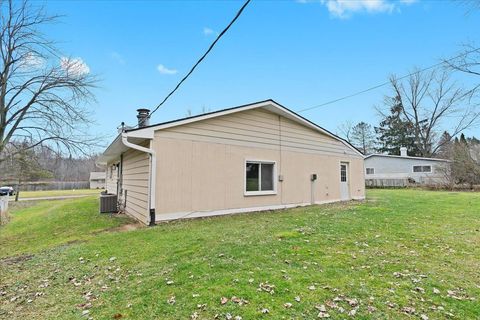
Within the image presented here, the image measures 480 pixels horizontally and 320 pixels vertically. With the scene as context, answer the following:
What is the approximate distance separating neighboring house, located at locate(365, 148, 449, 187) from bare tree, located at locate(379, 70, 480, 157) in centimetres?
795

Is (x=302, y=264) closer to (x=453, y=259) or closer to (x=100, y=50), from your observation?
(x=453, y=259)

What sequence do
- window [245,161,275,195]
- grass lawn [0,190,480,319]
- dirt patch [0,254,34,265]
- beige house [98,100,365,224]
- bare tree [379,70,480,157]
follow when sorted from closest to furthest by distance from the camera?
grass lawn [0,190,480,319], dirt patch [0,254,34,265], beige house [98,100,365,224], window [245,161,275,195], bare tree [379,70,480,157]

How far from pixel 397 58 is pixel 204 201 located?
1317 centimetres

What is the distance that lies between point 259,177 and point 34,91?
29.7ft

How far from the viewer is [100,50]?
10320 millimetres

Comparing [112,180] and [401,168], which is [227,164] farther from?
[401,168]

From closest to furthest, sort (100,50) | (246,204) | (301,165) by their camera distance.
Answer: (246,204) → (100,50) → (301,165)

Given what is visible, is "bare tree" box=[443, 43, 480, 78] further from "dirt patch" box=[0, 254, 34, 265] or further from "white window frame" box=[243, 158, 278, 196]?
"dirt patch" box=[0, 254, 34, 265]

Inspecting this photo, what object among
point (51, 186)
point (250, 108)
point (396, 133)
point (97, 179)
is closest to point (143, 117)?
point (250, 108)

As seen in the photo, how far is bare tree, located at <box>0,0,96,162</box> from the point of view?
32.5 feet

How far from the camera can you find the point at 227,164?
9.02 metres

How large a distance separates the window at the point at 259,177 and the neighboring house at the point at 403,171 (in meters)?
19.7

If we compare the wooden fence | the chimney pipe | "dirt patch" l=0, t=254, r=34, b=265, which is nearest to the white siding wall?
the chimney pipe

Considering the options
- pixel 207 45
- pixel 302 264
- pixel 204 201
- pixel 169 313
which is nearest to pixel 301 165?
pixel 204 201
